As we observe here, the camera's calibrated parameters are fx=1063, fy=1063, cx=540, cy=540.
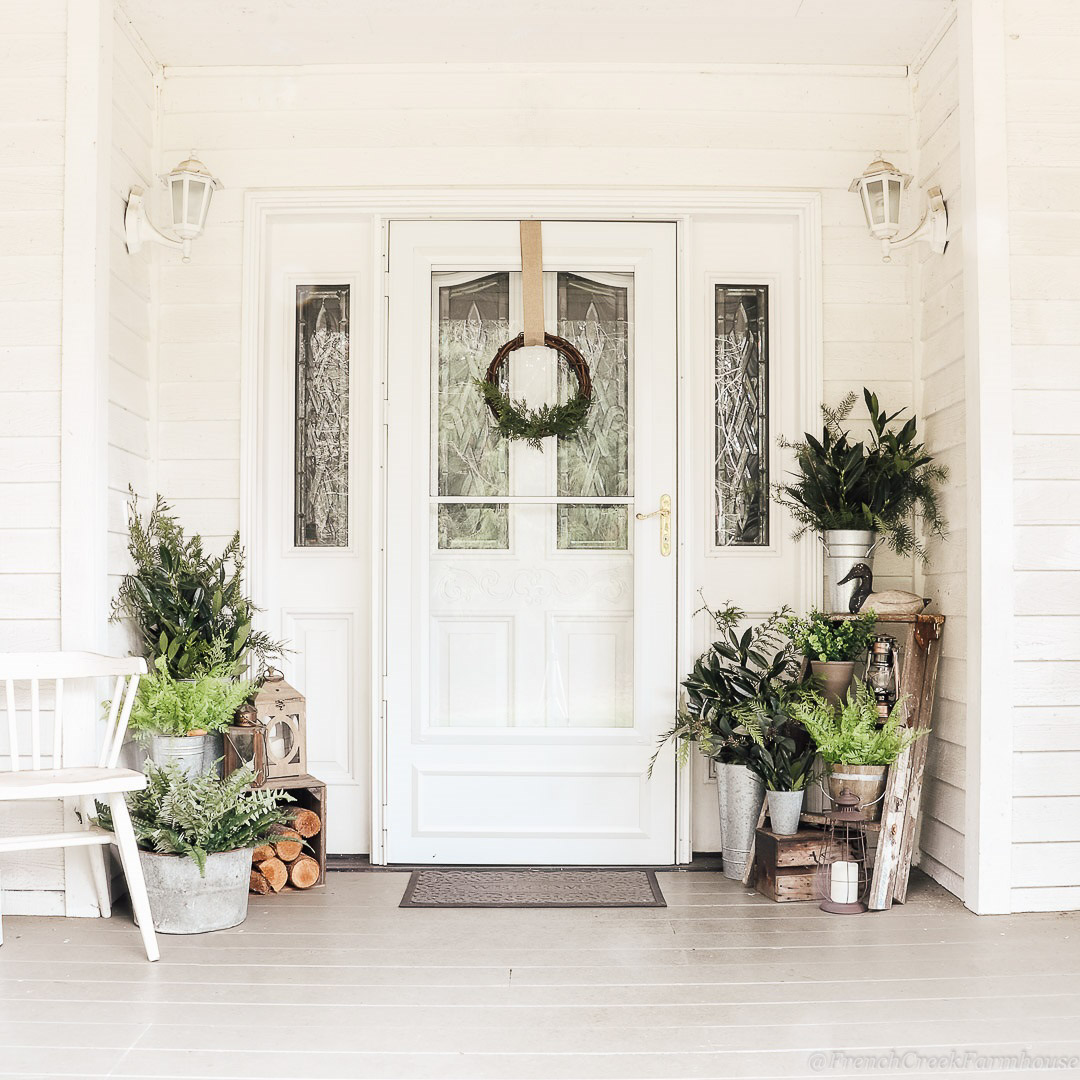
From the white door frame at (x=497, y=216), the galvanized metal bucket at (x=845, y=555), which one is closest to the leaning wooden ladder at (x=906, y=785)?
the galvanized metal bucket at (x=845, y=555)

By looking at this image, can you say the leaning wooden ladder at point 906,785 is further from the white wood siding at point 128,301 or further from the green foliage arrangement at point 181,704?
the white wood siding at point 128,301

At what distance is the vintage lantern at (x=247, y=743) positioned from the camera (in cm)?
337

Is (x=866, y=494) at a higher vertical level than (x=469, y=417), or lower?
lower

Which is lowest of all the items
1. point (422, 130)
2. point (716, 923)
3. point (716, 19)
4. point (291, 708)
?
point (716, 923)

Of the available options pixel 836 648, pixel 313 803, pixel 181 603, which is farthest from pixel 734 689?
pixel 181 603

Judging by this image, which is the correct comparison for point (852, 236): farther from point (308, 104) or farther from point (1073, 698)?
point (308, 104)

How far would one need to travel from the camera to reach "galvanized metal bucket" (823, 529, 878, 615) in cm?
347

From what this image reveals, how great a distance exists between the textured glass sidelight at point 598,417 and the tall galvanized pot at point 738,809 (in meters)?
0.86

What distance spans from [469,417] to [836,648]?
4.84 ft

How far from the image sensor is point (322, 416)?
3.81 m

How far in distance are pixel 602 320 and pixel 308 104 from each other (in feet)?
4.18

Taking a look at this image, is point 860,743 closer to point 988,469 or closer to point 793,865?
point 793,865

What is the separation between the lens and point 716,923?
3.03 m

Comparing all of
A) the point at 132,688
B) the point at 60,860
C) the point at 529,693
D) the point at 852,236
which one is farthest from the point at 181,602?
the point at 852,236
